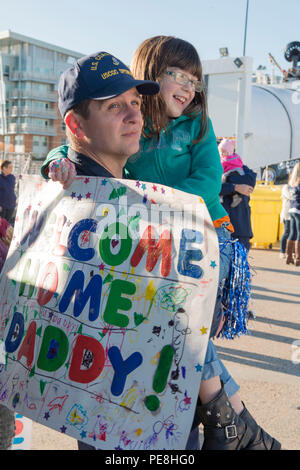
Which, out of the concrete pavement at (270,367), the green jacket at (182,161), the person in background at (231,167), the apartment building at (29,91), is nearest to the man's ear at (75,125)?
the green jacket at (182,161)

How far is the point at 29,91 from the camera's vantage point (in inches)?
2226

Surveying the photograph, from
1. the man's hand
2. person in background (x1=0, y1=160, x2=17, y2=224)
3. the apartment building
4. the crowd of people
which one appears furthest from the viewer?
the apartment building

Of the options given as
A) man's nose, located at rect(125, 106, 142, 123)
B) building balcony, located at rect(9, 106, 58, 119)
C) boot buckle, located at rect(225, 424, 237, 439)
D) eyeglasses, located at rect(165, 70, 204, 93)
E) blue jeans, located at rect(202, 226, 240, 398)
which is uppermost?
building balcony, located at rect(9, 106, 58, 119)

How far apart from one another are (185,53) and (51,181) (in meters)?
0.82

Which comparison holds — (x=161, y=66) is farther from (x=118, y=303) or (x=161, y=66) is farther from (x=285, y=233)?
(x=285, y=233)

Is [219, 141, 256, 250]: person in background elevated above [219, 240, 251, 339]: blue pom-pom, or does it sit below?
above

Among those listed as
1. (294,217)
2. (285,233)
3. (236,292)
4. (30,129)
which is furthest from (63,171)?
(30,129)

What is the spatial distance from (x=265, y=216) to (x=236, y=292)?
30.1 feet

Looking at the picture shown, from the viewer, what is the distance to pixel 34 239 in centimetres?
168

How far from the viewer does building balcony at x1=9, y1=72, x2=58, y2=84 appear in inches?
2208

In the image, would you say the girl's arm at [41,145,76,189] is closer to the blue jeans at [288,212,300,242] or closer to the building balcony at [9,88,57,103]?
the blue jeans at [288,212,300,242]

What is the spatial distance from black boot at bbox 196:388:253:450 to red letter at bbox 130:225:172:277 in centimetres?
45

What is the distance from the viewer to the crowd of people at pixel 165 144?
158 centimetres

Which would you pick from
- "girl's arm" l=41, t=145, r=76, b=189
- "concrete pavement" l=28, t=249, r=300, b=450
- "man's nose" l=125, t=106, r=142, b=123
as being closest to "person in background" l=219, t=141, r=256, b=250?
"concrete pavement" l=28, t=249, r=300, b=450
